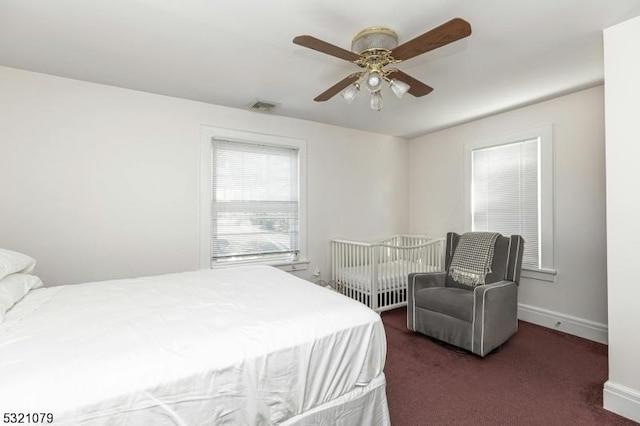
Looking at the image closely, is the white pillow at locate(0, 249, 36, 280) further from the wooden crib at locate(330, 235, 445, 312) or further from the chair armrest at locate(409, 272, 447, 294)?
the chair armrest at locate(409, 272, 447, 294)

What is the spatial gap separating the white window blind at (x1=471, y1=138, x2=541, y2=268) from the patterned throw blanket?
0.72 m

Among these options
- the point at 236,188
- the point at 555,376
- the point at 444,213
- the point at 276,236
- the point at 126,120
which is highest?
the point at 126,120

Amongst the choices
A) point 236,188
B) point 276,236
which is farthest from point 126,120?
point 276,236

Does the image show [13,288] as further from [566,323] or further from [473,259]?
[566,323]

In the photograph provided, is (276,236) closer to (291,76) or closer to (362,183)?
(362,183)

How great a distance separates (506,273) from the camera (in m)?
2.86

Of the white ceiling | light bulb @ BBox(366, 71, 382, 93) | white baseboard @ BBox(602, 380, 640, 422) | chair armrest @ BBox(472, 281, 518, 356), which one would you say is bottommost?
white baseboard @ BBox(602, 380, 640, 422)

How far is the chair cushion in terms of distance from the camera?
102 inches

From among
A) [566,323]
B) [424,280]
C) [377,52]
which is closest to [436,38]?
[377,52]

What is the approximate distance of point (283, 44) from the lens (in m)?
2.10

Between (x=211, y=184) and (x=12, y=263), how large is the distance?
5.73 feet

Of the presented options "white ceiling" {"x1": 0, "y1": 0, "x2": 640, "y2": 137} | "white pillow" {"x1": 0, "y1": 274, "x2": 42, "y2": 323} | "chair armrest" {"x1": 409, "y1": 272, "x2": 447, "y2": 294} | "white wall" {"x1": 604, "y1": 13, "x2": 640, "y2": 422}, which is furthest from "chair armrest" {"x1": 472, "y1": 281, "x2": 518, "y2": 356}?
"white pillow" {"x1": 0, "y1": 274, "x2": 42, "y2": 323}

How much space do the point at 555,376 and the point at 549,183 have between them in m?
1.94

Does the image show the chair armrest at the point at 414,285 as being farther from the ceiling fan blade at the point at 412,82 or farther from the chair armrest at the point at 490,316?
the ceiling fan blade at the point at 412,82
